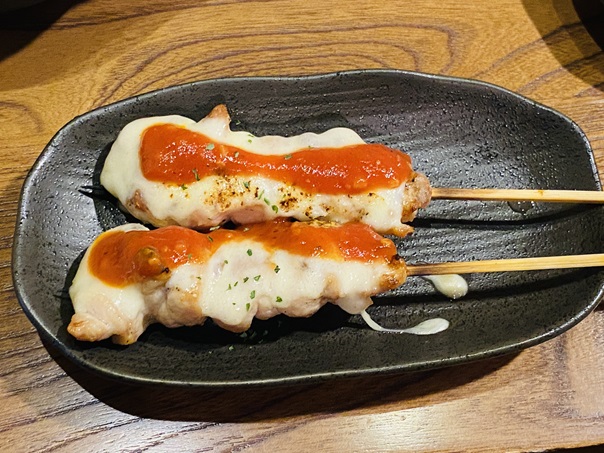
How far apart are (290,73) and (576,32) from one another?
71.4 inches

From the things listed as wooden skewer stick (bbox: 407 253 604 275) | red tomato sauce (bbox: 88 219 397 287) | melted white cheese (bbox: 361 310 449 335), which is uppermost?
red tomato sauce (bbox: 88 219 397 287)

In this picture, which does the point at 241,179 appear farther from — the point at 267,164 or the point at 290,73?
the point at 290,73

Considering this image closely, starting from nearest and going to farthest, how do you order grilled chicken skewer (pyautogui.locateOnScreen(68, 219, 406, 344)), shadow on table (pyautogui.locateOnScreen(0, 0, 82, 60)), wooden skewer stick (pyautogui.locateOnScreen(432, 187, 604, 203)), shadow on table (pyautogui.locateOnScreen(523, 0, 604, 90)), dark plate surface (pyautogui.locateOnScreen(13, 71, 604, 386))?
grilled chicken skewer (pyautogui.locateOnScreen(68, 219, 406, 344)) → dark plate surface (pyautogui.locateOnScreen(13, 71, 604, 386)) → wooden skewer stick (pyautogui.locateOnScreen(432, 187, 604, 203)) → shadow on table (pyautogui.locateOnScreen(0, 0, 82, 60)) → shadow on table (pyautogui.locateOnScreen(523, 0, 604, 90))

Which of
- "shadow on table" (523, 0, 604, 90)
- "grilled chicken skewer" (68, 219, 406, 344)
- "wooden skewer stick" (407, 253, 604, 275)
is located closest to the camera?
"grilled chicken skewer" (68, 219, 406, 344)

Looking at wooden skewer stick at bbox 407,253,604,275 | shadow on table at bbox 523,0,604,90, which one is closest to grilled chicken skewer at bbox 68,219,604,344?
wooden skewer stick at bbox 407,253,604,275

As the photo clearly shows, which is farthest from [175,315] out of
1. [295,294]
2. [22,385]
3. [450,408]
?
[450,408]

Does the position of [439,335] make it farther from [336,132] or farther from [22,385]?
[22,385]

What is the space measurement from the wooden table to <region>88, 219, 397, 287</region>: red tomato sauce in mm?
534

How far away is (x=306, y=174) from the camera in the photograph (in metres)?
2.43

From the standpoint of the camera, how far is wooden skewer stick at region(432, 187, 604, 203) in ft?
8.53

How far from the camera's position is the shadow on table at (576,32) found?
3377mm

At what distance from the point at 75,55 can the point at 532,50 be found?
263 centimetres

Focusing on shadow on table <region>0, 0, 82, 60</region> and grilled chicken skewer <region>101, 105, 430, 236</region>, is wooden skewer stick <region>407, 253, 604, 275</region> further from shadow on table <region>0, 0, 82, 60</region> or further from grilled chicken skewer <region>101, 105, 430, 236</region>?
shadow on table <region>0, 0, 82, 60</region>

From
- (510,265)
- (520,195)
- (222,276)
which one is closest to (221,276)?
(222,276)
